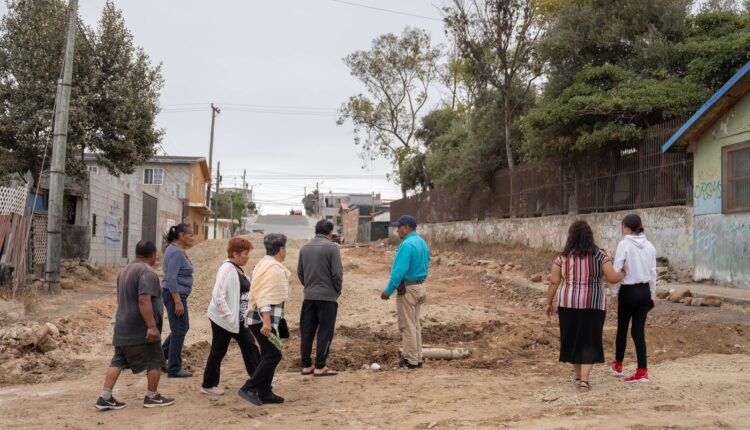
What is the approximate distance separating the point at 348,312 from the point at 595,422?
26.4ft

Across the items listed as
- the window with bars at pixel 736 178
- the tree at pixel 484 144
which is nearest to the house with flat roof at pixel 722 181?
the window with bars at pixel 736 178

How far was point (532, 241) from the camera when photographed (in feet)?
71.1

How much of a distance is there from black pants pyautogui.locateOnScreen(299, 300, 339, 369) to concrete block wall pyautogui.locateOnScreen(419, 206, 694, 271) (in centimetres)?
983

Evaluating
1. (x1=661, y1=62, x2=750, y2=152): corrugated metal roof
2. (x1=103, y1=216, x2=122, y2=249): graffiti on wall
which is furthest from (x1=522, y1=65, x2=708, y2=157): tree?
(x1=103, y1=216, x2=122, y2=249): graffiti on wall

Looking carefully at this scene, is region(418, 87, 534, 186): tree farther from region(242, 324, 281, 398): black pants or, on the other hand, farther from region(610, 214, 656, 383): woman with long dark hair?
region(242, 324, 281, 398): black pants

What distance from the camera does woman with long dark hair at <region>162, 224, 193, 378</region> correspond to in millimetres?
7227

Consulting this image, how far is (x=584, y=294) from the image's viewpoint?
612 centimetres

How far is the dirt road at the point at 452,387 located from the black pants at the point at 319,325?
0.90 feet

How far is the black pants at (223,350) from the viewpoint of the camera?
6188 mm

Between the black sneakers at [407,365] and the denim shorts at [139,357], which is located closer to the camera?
the denim shorts at [139,357]

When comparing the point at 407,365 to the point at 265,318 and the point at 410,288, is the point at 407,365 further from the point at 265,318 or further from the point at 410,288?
the point at 265,318

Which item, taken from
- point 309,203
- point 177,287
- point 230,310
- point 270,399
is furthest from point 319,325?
point 309,203

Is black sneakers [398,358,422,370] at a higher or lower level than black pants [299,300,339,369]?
lower

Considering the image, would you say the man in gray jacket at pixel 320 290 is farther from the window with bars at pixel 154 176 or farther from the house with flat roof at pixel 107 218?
the window with bars at pixel 154 176
